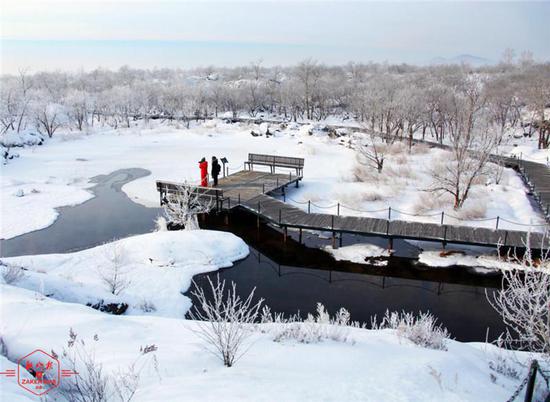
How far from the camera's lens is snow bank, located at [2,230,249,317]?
1183 centimetres

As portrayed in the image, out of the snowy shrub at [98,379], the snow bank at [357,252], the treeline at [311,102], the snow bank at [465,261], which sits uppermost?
the treeline at [311,102]

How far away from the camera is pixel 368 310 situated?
1293 centimetres

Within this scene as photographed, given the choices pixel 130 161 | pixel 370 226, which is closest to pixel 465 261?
pixel 370 226

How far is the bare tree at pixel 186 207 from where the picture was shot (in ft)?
60.5

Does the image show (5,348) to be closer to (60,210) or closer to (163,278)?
(163,278)

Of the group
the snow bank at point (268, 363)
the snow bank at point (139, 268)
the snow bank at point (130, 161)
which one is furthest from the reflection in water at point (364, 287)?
the snow bank at point (130, 161)

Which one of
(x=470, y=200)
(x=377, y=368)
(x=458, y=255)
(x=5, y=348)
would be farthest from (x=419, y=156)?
(x=5, y=348)

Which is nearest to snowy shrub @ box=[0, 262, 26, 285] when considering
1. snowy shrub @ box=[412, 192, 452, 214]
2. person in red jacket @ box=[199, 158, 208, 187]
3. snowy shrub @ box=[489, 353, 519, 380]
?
person in red jacket @ box=[199, 158, 208, 187]

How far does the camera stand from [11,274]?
1135 cm

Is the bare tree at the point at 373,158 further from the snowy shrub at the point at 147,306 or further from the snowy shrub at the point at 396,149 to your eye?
the snowy shrub at the point at 147,306

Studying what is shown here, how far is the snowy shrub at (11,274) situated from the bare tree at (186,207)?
7.38 m

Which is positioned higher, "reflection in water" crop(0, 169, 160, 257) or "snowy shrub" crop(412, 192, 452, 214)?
"snowy shrub" crop(412, 192, 452, 214)

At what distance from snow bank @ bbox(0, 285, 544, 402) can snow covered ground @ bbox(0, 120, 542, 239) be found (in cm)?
1221

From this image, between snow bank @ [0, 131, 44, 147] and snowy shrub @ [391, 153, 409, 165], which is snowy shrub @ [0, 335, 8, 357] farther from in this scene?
snow bank @ [0, 131, 44, 147]
